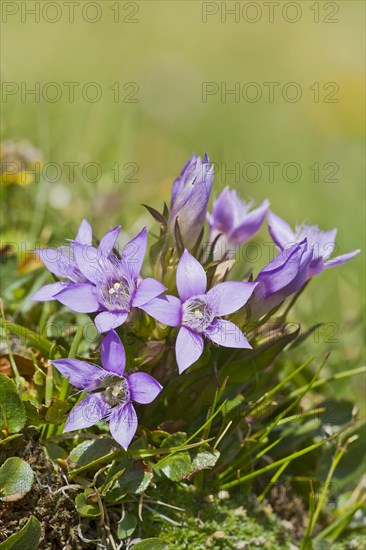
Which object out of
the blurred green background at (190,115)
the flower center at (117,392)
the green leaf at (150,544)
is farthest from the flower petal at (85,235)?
the blurred green background at (190,115)

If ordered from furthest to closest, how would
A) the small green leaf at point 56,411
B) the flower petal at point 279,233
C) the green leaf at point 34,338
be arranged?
the flower petal at point 279,233 → the green leaf at point 34,338 → the small green leaf at point 56,411

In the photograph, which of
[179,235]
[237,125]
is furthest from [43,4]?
[179,235]

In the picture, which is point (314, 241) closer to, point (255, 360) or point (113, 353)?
point (255, 360)

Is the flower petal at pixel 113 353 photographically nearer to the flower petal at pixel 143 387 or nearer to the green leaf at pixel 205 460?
the flower petal at pixel 143 387

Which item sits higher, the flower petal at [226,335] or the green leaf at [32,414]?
the flower petal at [226,335]

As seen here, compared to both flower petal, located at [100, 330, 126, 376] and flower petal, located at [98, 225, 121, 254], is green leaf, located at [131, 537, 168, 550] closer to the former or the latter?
flower petal, located at [100, 330, 126, 376]

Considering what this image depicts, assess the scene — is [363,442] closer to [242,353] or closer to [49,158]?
[242,353]

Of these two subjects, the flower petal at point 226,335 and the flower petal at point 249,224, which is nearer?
the flower petal at point 226,335

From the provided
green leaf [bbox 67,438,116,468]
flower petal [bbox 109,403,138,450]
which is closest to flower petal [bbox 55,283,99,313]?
flower petal [bbox 109,403,138,450]
